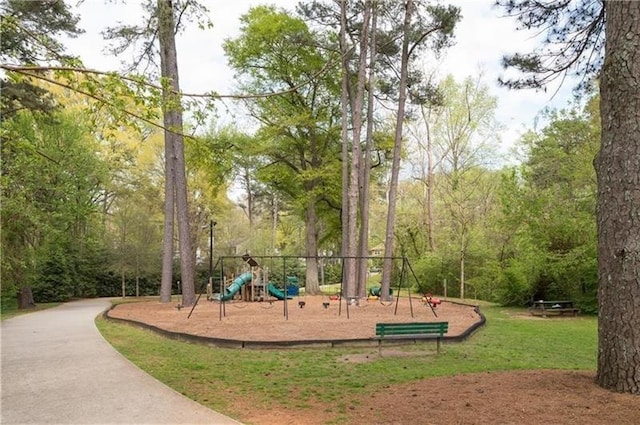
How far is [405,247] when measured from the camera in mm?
31891

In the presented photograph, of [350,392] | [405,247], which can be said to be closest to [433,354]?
[350,392]

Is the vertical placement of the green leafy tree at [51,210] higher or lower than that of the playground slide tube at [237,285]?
higher

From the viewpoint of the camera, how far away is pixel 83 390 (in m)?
5.88

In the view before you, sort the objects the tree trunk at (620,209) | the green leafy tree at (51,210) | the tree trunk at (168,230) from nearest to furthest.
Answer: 1. the tree trunk at (620,209)
2. the green leafy tree at (51,210)
3. the tree trunk at (168,230)

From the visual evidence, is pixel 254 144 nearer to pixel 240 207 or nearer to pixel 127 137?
pixel 127 137

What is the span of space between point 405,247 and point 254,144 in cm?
1306

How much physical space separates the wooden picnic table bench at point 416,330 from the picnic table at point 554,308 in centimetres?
911

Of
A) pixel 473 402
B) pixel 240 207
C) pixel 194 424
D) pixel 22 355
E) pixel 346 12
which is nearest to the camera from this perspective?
pixel 194 424

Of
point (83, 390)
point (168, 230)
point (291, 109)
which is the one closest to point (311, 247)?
point (291, 109)

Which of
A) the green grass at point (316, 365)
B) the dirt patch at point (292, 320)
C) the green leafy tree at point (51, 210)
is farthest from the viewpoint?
the green leafy tree at point (51, 210)

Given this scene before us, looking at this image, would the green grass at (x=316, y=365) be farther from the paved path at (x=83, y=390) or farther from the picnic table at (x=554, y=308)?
the picnic table at (x=554, y=308)

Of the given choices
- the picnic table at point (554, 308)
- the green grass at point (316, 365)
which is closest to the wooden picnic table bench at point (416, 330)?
the green grass at point (316, 365)

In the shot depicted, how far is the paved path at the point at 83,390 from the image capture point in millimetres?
4848

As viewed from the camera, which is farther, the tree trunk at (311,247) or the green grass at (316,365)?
the tree trunk at (311,247)
